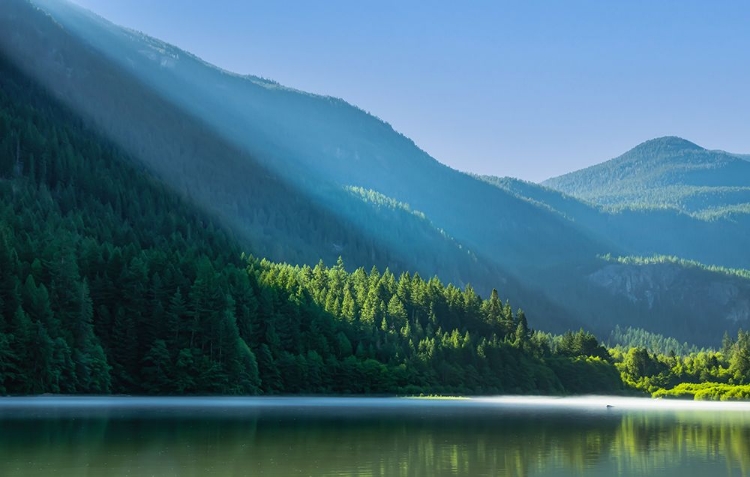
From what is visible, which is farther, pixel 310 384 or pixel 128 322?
pixel 310 384

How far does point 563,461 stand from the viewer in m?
62.2

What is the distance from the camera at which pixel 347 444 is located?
232 ft

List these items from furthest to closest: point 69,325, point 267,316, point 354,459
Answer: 1. point 267,316
2. point 69,325
3. point 354,459

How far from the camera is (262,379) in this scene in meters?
171

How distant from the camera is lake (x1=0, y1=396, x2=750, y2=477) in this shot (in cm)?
5609

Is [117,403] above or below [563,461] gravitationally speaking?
below

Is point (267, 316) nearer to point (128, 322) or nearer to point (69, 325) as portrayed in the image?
point (128, 322)

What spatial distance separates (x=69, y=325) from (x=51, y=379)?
14.3 m

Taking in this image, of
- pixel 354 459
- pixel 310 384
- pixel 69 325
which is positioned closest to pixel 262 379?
pixel 310 384

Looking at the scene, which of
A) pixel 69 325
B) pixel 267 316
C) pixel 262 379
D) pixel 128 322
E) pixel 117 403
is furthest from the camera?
pixel 267 316

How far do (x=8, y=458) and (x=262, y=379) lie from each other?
11570 centimetres

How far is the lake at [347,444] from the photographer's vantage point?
56.1 metres

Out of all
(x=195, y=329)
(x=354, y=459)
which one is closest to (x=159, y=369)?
(x=195, y=329)

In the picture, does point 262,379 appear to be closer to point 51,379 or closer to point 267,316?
Result: point 267,316
